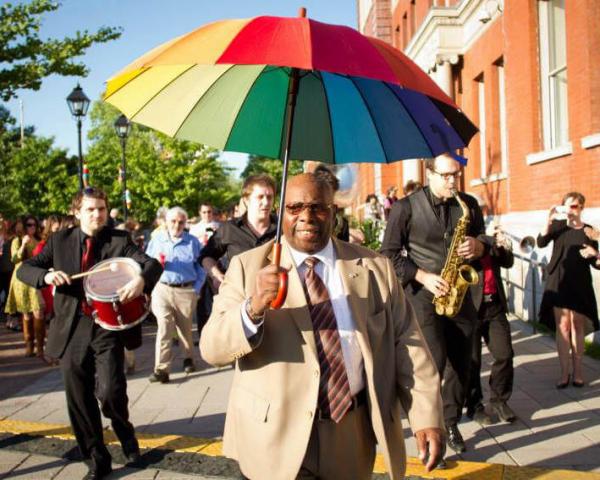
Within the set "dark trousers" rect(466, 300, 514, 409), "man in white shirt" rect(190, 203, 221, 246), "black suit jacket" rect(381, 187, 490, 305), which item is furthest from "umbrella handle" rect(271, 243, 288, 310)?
"man in white shirt" rect(190, 203, 221, 246)

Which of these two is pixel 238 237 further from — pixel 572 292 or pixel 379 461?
pixel 572 292

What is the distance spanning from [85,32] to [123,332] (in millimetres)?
16190

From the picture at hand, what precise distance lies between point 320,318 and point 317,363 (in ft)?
0.64

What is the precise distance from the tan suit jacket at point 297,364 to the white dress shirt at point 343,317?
0.10ft

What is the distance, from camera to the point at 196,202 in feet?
160

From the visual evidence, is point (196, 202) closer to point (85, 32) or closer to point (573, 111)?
point (85, 32)

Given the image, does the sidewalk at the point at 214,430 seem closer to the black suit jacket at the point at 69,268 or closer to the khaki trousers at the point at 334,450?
the black suit jacket at the point at 69,268

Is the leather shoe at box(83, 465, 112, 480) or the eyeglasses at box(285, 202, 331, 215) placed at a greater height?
the eyeglasses at box(285, 202, 331, 215)

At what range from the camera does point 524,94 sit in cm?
1287

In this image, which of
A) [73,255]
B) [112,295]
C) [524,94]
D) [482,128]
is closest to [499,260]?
[112,295]

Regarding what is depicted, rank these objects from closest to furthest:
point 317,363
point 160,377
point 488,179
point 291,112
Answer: point 317,363
point 291,112
point 160,377
point 488,179

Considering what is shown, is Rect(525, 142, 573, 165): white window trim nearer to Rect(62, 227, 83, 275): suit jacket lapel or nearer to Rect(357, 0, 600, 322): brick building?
Rect(357, 0, 600, 322): brick building

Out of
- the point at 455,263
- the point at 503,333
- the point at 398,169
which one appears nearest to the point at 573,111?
the point at 503,333

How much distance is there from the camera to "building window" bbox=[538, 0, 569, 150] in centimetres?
1196
